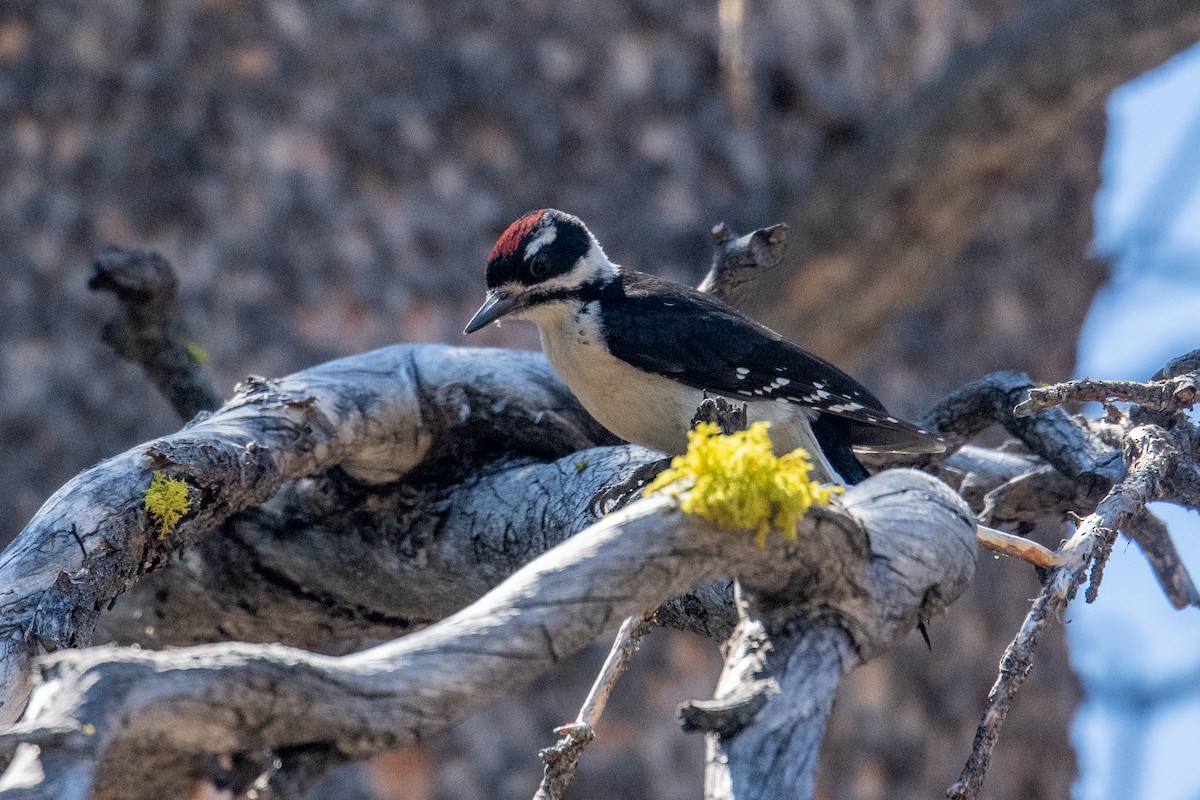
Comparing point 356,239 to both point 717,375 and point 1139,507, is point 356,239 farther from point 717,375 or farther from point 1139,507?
point 1139,507

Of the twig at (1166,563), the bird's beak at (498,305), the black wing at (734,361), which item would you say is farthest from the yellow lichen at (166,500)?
the twig at (1166,563)

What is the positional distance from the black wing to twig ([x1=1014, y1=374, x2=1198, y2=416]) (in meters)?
0.91

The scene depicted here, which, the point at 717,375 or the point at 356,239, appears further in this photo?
the point at 356,239

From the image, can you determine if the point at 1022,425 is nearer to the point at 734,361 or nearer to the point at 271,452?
the point at 734,361

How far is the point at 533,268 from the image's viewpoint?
3512 mm

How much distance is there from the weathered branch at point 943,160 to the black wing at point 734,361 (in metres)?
2.67

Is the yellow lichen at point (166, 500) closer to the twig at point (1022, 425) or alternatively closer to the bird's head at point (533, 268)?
the bird's head at point (533, 268)

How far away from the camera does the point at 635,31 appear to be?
5.91m

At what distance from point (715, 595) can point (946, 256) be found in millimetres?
4183

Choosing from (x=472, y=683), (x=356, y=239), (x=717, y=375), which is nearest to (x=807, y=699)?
(x=472, y=683)

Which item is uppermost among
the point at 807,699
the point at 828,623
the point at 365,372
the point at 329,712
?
the point at 365,372

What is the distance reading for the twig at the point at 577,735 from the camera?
199 cm

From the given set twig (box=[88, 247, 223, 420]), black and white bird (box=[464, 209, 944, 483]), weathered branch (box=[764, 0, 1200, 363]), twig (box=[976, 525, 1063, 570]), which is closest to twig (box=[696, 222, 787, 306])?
black and white bird (box=[464, 209, 944, 483])

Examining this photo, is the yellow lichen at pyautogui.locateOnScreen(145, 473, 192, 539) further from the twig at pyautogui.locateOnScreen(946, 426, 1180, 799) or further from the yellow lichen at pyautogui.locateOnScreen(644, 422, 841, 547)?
the twig at pyautogui.locateOnScreen(946, 426, 1180, 799)
